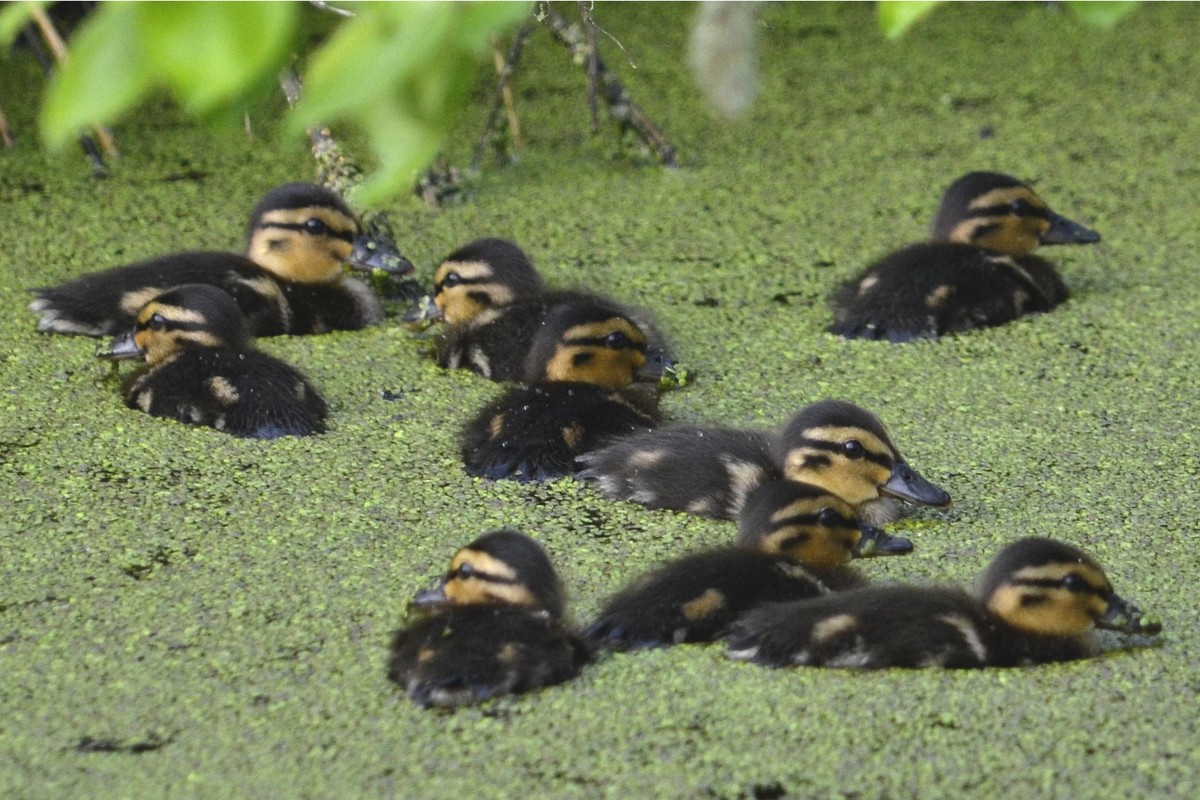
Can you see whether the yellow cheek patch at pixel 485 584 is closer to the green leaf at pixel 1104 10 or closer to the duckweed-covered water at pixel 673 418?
the duckweed-covered water at pixel 673 418

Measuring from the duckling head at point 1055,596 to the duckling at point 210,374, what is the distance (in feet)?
4.27

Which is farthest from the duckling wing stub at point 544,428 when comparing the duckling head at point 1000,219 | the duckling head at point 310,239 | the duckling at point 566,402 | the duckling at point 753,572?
the duckling head at point 1000,219

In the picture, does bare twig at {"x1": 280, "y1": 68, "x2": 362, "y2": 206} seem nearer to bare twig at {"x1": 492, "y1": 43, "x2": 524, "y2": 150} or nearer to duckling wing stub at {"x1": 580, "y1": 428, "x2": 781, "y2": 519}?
bare twig at {"x1": 492, "y1": 43, "x2": 524, "y2": 150}

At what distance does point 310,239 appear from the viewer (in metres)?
3.68

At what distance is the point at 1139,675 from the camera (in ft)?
6.98

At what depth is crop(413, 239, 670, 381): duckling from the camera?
3.33 metres

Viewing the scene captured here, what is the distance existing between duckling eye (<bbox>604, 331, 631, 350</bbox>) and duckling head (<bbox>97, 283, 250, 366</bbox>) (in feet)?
2.18

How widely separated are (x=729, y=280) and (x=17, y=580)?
1865mm

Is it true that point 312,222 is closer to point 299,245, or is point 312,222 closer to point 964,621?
point 299,245

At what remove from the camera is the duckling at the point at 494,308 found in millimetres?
3328

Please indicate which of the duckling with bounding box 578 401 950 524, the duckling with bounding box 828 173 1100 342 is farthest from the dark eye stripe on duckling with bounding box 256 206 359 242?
the duckling with bounding box 578 401 950 524

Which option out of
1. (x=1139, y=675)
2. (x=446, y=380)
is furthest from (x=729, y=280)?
(x=1139, y=675)

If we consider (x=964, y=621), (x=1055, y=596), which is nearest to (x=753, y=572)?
(x=964, y=621)

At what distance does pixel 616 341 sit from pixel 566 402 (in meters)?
0.24
